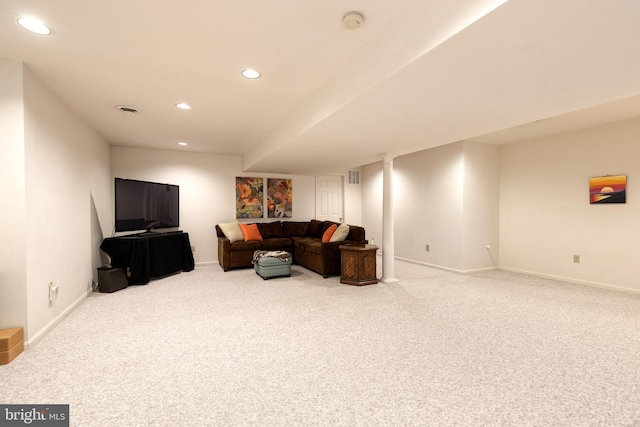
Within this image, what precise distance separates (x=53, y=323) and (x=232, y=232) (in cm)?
313

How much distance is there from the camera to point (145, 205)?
4961mm

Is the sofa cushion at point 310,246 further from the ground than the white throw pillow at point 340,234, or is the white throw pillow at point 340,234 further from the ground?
the white throw pillow at point 340,234

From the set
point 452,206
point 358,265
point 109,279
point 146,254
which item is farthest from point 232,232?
point 452,206

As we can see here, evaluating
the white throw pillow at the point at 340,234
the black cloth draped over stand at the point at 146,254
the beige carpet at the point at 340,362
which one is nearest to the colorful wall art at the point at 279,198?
the black cloth draped over stand at the point at 146,254

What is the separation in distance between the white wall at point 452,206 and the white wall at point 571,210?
355 millimetres

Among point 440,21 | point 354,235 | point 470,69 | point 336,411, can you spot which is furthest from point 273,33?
point 354,235

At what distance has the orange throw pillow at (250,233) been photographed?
5.82m

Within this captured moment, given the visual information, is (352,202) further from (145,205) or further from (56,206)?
(56,206)

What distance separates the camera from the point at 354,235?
5094 millimetres

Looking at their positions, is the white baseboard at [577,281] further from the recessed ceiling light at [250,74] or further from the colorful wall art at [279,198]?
the recessed ceiling light at [250,74]

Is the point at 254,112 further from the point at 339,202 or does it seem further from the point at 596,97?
the point at 339,202

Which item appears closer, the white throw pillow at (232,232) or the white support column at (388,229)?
the white support column at (388,229)

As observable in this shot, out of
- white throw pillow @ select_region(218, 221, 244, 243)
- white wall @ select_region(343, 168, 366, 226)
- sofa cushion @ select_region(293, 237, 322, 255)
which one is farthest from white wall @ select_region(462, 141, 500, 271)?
white throw pillow @ select_region(218, 221, 244, 243)

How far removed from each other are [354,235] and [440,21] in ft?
12.5
